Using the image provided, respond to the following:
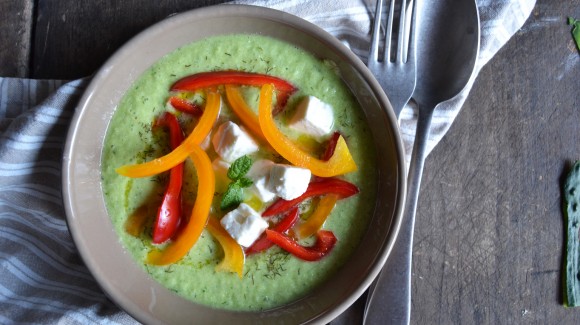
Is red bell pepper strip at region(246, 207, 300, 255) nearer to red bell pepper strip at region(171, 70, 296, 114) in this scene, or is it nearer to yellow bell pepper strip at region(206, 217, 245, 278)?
yellow bell pepper strip at region(206, 217, 245, 278)

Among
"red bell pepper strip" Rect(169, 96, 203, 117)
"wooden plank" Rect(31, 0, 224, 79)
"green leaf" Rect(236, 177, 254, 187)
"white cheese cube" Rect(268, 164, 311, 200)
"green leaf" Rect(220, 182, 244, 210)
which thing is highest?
"wooden plank" Rect(31, 0, 224, 79)

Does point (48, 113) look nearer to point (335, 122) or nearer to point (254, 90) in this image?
point (254, 90)

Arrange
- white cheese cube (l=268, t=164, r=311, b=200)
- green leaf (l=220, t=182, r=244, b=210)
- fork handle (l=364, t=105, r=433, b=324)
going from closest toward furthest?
white cheese cube (l=268, t=164, r=311, b=200) → green leaf (l=220, t=182, r=244, b=210) → fork handle (l=364, t=105, r=433, b=324)

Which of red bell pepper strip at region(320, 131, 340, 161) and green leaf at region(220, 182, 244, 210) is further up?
red bell pepper strip at region(320, 131, 340, 161)

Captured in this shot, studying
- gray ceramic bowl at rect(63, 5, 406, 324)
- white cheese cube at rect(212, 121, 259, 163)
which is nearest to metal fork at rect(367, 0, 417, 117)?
gray ceramic bowl at rect(63, 5, 406, 324)

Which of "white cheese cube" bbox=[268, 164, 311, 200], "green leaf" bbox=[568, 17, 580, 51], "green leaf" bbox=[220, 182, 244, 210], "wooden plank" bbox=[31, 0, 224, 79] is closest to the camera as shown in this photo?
"white cheese cube" bbox=[268, 164, 311, 200]

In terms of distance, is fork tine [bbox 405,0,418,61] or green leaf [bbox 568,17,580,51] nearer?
fork tine [bbox 405,0,418,61]

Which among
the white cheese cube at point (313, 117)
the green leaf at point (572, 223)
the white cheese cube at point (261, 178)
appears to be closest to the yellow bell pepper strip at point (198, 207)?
the white cheese cube at point (261, 178)

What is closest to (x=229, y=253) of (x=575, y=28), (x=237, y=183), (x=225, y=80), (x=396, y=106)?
(x=237, y=183)

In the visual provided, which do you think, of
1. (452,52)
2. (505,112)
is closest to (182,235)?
(452,52)
